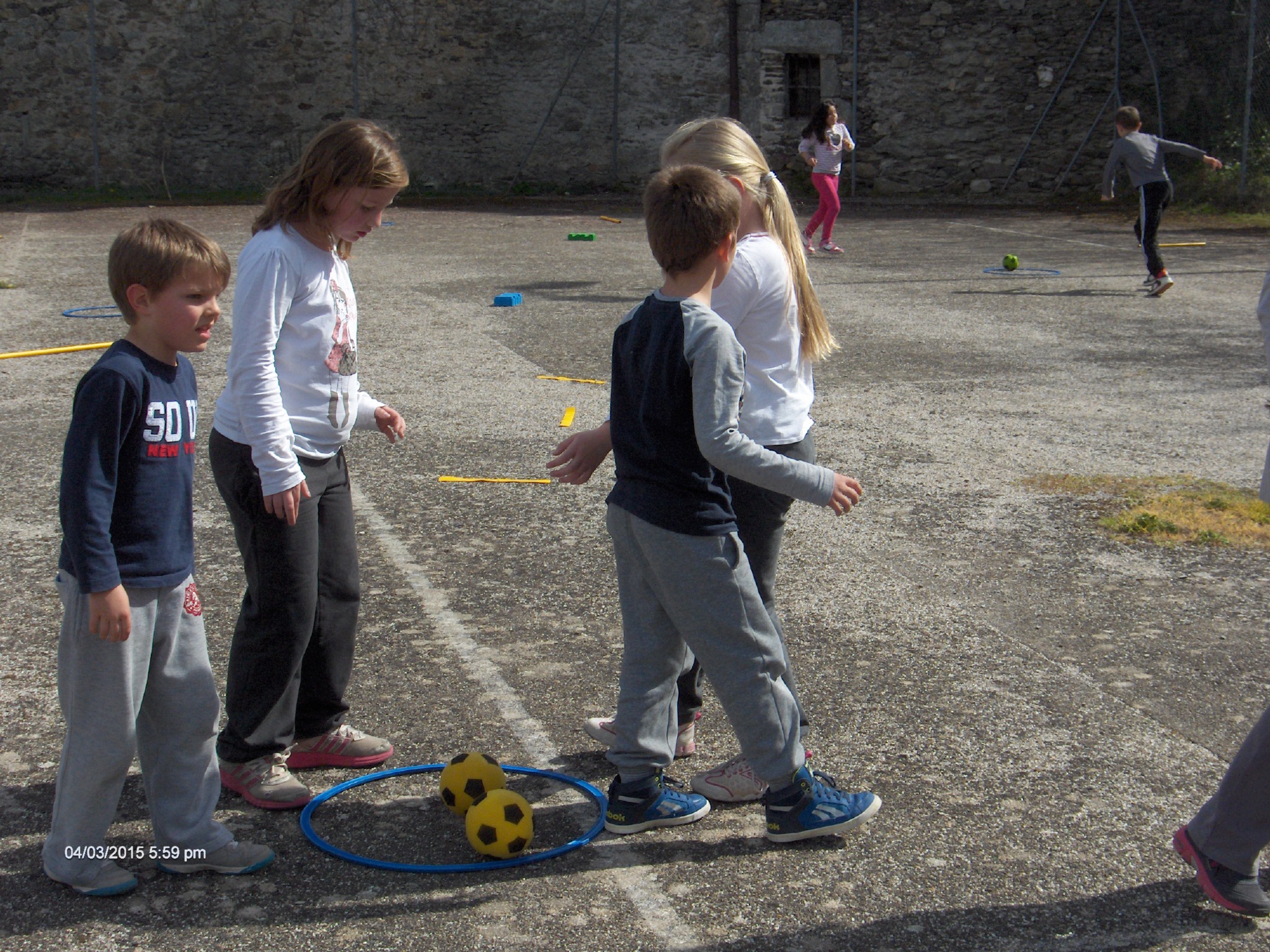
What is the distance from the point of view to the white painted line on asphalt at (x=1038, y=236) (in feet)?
53.6

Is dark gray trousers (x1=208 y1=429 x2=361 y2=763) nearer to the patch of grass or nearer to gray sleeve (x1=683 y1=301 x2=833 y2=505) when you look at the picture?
gray sleeve (x1=683 y1=301 x2=833 y2=505)

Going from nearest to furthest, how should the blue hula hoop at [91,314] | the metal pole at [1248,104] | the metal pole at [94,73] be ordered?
the blue hula hoop at [91,314] → the metal pole at [1248,104] → the metal pole at [94,73]

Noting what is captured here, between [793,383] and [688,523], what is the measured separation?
60 cm

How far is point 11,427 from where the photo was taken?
23.6 ft

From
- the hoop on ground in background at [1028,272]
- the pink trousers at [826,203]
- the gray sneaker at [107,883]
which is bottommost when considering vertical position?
the gray sneaker at [107,883]

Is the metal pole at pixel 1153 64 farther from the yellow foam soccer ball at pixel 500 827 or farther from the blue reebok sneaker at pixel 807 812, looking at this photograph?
the yellow foam soccer ball at pixel 500 827

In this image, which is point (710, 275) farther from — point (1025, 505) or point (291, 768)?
point (1025, 505)

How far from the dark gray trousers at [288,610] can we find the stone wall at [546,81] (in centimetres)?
2080

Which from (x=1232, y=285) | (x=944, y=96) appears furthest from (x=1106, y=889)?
(x=944, y=96)

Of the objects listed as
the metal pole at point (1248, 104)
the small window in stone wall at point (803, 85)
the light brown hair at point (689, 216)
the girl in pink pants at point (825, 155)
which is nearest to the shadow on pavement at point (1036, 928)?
the light brown hair at point (689, 216)

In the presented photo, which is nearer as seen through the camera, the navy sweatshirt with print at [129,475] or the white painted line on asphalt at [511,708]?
the navy sweatshirt with print at [129,475]

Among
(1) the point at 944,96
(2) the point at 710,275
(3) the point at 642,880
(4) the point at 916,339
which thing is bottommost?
(3) the point at 642,880

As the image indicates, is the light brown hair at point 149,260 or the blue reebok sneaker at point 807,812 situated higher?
the light brown hair at point 149,260

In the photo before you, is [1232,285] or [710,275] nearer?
[710,275]
